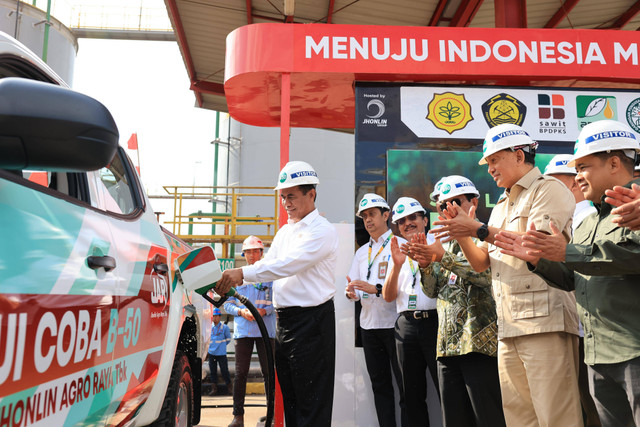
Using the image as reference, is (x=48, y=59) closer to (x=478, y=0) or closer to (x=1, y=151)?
(x=478, y=0)

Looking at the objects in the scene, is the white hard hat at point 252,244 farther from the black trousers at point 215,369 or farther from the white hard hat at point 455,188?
the black trousers at point 215,369

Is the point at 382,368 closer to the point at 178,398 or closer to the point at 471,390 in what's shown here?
the point at 471,390

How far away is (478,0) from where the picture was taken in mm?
10648

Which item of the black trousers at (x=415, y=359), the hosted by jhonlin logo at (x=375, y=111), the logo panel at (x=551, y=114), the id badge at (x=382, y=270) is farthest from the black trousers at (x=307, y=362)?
the logo panel at (x=551, y=114)

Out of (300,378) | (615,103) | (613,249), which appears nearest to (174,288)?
(300,378)

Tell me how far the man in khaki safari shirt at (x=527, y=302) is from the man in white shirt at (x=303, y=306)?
1259 mm

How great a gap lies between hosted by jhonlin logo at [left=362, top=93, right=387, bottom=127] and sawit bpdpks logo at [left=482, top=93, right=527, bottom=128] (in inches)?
43.9

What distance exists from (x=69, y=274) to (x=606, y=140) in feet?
8.47

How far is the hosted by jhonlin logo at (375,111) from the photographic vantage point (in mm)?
6551

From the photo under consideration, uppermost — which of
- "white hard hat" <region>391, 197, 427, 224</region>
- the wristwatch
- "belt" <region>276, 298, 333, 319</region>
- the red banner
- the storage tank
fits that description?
the storage tank

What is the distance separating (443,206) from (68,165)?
4.08 meters

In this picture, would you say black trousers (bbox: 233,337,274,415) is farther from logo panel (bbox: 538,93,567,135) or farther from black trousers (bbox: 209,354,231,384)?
logo panel (bbox: 538,93,567,135)

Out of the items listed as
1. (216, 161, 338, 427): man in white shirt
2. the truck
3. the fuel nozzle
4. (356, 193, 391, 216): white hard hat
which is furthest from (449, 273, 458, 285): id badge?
the truck

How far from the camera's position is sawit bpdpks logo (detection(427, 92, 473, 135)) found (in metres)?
6.57
